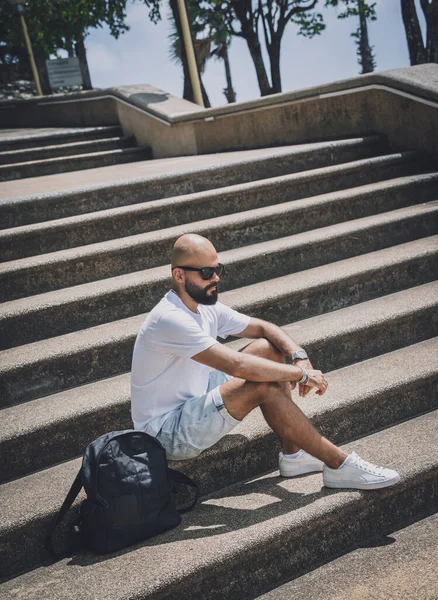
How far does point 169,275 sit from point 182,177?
1.53 m

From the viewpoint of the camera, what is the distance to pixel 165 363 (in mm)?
3125

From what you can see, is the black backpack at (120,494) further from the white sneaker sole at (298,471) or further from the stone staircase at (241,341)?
the white sneaker sole at (298,471)

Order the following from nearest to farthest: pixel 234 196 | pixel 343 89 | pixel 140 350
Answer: pixel 140 350 → pixel 234 196 → pixel 343 89

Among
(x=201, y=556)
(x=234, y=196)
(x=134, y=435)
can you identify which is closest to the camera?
(x=201, y=556)

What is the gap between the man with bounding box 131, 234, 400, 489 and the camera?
3.03m

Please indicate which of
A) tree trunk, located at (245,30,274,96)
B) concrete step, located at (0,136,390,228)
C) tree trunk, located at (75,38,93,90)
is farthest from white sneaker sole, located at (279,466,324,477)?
tree trunk, located at (75,38,93,90)

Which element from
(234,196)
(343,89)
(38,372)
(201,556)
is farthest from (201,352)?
(343,89)

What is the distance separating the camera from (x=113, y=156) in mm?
8227

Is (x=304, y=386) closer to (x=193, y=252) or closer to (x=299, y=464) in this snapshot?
(x=299, y=464)

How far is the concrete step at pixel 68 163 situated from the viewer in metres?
7.84

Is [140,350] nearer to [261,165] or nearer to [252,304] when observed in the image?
[252,304]

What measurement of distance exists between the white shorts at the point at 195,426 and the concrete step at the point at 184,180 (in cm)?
278

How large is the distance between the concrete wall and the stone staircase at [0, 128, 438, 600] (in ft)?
1.01

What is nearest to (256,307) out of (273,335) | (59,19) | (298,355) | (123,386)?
(273,335)
